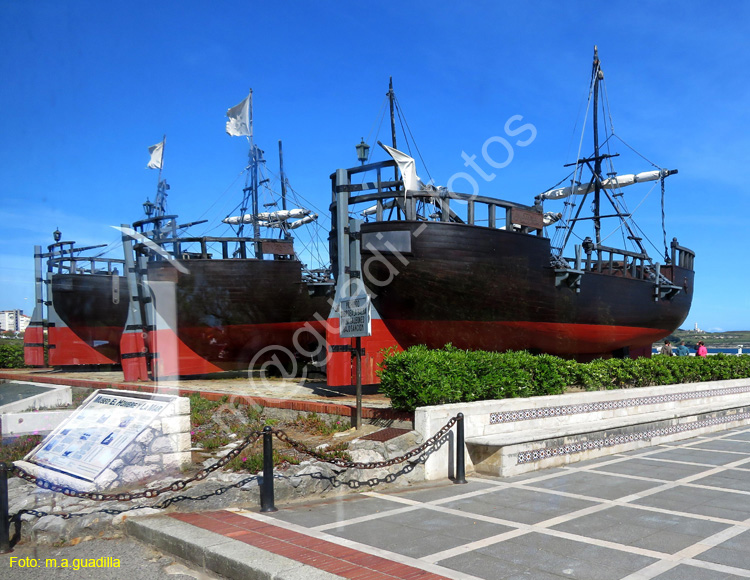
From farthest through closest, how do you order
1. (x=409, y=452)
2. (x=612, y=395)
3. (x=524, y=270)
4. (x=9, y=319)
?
1. (x=9, y=319)
2. (x=524, y=270)
3. (x=612, y=395)
4. (x=409, y=452)

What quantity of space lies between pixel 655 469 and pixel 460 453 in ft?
9.22

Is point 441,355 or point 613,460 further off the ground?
point 441,355

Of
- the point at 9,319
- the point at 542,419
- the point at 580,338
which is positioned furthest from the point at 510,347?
the point at 9,319

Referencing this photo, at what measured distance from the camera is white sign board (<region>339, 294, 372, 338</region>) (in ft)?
27.5

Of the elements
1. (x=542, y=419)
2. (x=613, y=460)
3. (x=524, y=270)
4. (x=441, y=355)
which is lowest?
(x=613, y=460)

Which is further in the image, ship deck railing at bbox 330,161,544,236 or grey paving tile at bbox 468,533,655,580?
ship deck railing at bbox 330,161,544,236

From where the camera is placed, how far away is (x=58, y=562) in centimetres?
469

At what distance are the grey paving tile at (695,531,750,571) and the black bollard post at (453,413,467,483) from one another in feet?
9.40

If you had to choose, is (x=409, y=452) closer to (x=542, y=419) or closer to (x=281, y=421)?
(x=542, y=419)

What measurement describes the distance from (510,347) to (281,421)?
6.84 m

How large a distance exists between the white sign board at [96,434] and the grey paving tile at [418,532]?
275 cm

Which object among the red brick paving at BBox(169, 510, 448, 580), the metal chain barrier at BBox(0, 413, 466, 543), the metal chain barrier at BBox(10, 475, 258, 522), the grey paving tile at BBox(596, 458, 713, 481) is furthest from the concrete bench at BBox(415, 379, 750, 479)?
the red brick paving at BBox(169, 510, 448, 580)

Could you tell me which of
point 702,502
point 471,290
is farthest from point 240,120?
point 702,502

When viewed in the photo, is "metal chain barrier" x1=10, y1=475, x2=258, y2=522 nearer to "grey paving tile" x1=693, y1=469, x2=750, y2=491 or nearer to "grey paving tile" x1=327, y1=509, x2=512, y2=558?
"grey paving tile" x1=327, y1=509, x2=512, y2=558
